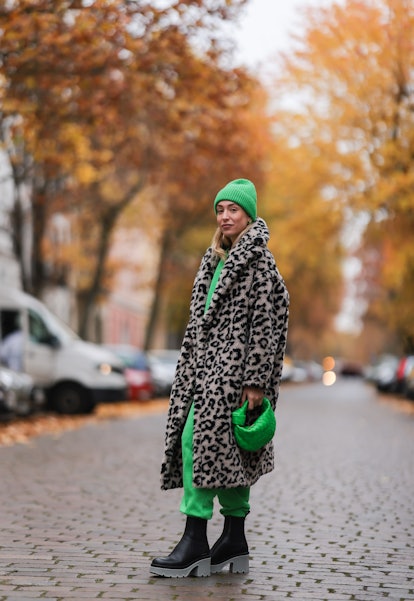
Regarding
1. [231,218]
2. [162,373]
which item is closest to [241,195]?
[231,218]

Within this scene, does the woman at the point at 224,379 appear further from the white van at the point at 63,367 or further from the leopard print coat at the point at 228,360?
the white van at the point at 63,367

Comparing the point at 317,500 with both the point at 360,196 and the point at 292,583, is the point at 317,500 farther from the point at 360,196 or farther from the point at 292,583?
the point at 360,196

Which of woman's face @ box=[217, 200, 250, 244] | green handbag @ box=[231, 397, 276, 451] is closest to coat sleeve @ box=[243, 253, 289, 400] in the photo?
green handbag @ box=[231, 397, 276, 451]

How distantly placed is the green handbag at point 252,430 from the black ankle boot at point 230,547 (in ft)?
1.61

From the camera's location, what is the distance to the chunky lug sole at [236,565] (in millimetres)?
6181

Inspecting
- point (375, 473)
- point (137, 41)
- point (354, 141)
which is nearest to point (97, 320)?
point (354, 141)

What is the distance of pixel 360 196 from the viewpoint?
94.5 ft

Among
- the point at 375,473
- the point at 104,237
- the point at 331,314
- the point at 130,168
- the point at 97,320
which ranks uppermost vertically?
the point at 375,473

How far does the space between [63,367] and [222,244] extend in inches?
642

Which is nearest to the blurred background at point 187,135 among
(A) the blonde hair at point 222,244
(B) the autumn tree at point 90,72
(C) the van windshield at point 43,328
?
(B) the autumn tree at point 90,72

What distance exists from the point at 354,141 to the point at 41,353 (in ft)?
36.6

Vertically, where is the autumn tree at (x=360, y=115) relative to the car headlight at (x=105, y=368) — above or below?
above

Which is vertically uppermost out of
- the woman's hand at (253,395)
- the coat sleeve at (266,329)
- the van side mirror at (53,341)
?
the coat sleeve at (266,329)

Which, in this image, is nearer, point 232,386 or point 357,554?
point 232,386
